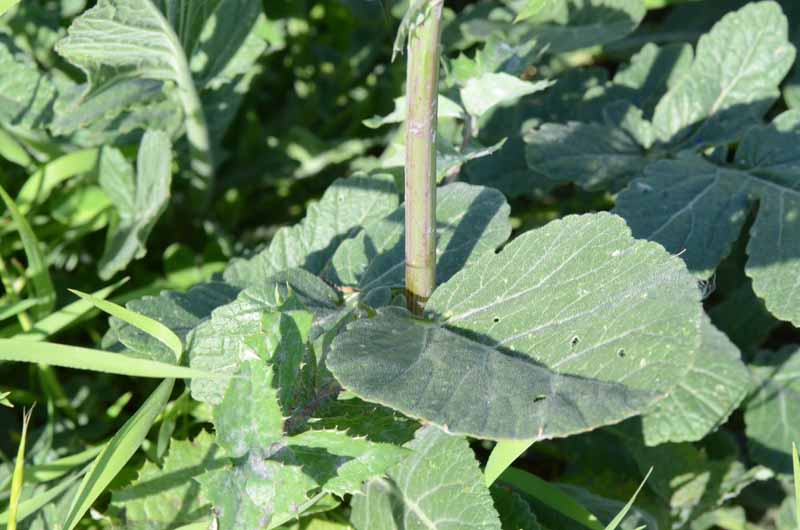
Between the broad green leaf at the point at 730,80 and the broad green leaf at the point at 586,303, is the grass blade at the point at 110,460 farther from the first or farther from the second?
the broad green leaf at the point at 730,80

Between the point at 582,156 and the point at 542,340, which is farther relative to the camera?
the point at 582,156

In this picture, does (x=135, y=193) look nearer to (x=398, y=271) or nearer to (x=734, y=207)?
(x=398, y=271)

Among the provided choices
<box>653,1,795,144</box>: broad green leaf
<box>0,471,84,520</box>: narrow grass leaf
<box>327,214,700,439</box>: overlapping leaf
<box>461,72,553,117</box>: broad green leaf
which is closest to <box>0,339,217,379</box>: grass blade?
<box>327,214,700,439</box>: overlapping leaf

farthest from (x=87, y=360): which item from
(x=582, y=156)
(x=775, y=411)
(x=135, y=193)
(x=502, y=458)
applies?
(x=775, y=411)

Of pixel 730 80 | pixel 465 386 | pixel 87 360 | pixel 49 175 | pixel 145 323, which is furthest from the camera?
pixel 49 175

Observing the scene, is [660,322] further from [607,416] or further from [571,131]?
[571,131]

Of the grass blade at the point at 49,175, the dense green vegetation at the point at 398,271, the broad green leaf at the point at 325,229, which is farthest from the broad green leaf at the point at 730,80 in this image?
the grass blade at the point at 49,175

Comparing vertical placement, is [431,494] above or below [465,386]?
below
